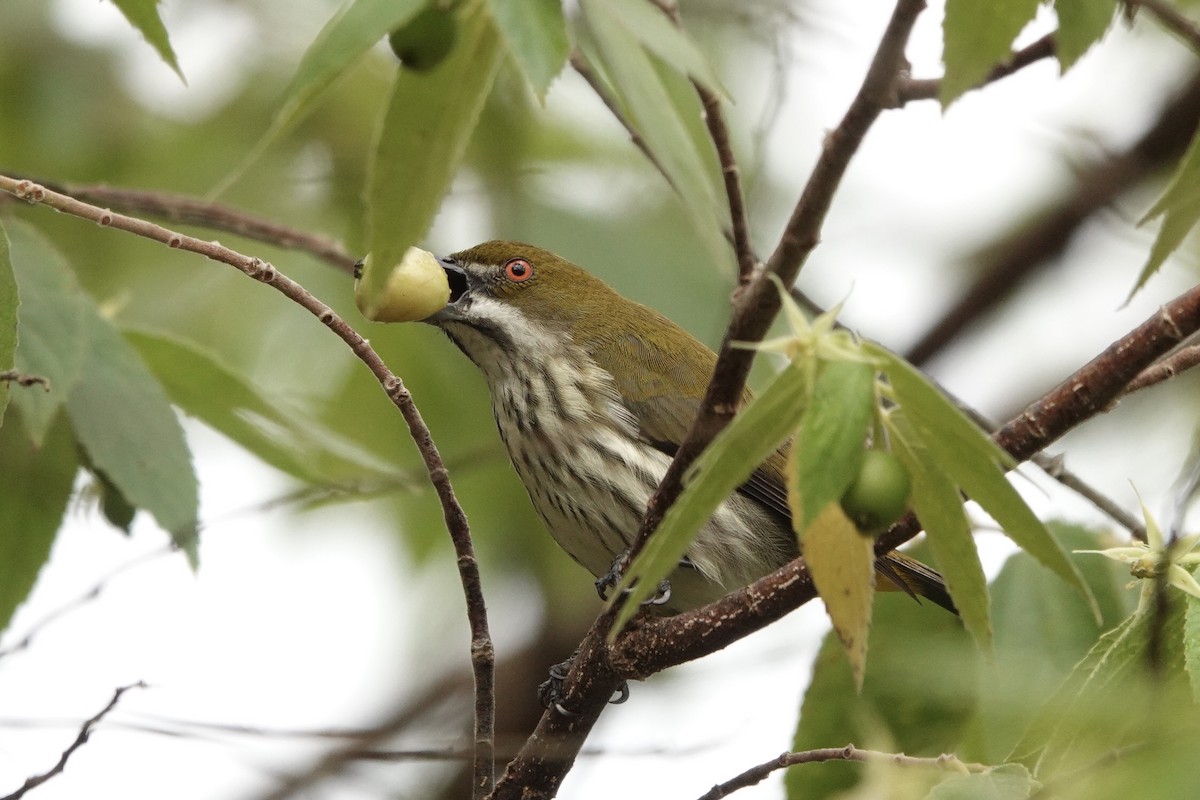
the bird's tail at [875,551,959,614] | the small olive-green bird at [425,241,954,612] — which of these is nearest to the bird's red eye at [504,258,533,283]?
the small olive-green bird at [425,241,954,612]

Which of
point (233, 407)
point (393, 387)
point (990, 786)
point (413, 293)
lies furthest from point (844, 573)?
point (233, 407)

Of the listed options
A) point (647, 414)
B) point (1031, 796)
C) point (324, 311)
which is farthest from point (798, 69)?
point (1031, 796)

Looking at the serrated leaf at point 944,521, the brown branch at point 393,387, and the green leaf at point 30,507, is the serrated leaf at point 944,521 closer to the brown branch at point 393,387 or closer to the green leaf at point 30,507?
the brown branch at point 393,387

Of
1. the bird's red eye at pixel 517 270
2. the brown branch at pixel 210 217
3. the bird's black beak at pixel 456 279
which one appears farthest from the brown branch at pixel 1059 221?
the brown branch at pixel 210 217

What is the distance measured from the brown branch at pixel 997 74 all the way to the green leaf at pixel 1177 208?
0.86ft

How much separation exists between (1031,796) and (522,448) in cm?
284

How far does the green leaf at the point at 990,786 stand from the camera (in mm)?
2352

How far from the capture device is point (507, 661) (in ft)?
20.7

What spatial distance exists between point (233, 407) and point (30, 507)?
1.89ft

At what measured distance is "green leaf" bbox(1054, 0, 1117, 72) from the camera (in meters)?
2.16

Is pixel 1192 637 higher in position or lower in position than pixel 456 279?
lower

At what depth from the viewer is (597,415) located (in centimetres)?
489

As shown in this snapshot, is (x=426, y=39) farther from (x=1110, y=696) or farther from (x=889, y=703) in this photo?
(x=889, y=703)

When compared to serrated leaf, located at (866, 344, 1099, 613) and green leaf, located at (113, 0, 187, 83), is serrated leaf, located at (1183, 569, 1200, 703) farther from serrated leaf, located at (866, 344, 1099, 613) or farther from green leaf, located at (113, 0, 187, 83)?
green leaf, located at (113, 0, 187, 83)
